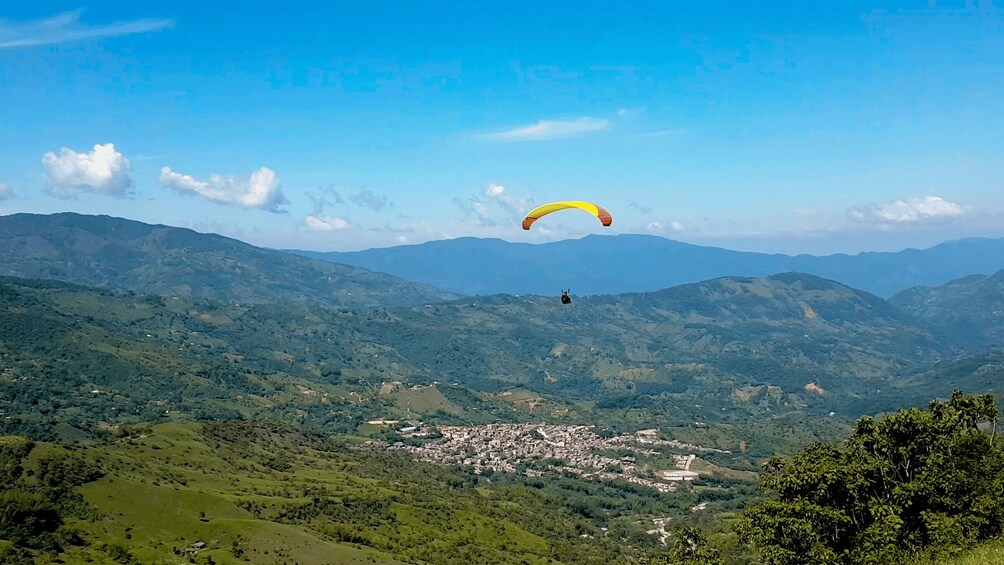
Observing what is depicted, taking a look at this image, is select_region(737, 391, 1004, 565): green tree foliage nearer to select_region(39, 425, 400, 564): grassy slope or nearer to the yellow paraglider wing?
the yellow paraglider wing

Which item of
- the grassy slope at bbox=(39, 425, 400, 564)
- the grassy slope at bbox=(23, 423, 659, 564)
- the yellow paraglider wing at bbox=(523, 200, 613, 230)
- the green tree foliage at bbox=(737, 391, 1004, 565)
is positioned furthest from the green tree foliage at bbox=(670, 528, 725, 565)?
the grassy slope at bbox=(23, 423, 659, 564)

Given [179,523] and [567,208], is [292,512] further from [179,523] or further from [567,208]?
[567,208]

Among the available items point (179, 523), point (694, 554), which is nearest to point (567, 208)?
point (694, 554)

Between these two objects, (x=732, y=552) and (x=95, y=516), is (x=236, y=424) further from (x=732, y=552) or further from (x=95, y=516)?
(x=732, y=552)

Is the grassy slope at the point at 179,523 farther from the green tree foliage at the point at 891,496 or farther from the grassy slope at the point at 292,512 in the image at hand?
the green tree foliage at the point at 891,496

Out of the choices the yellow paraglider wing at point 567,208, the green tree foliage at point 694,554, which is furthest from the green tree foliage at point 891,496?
the yellow paraglider wing at point 567,208

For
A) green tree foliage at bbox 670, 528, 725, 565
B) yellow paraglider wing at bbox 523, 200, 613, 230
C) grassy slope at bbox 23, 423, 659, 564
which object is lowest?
grassy slope at bbox 23, 423, 659, 564
